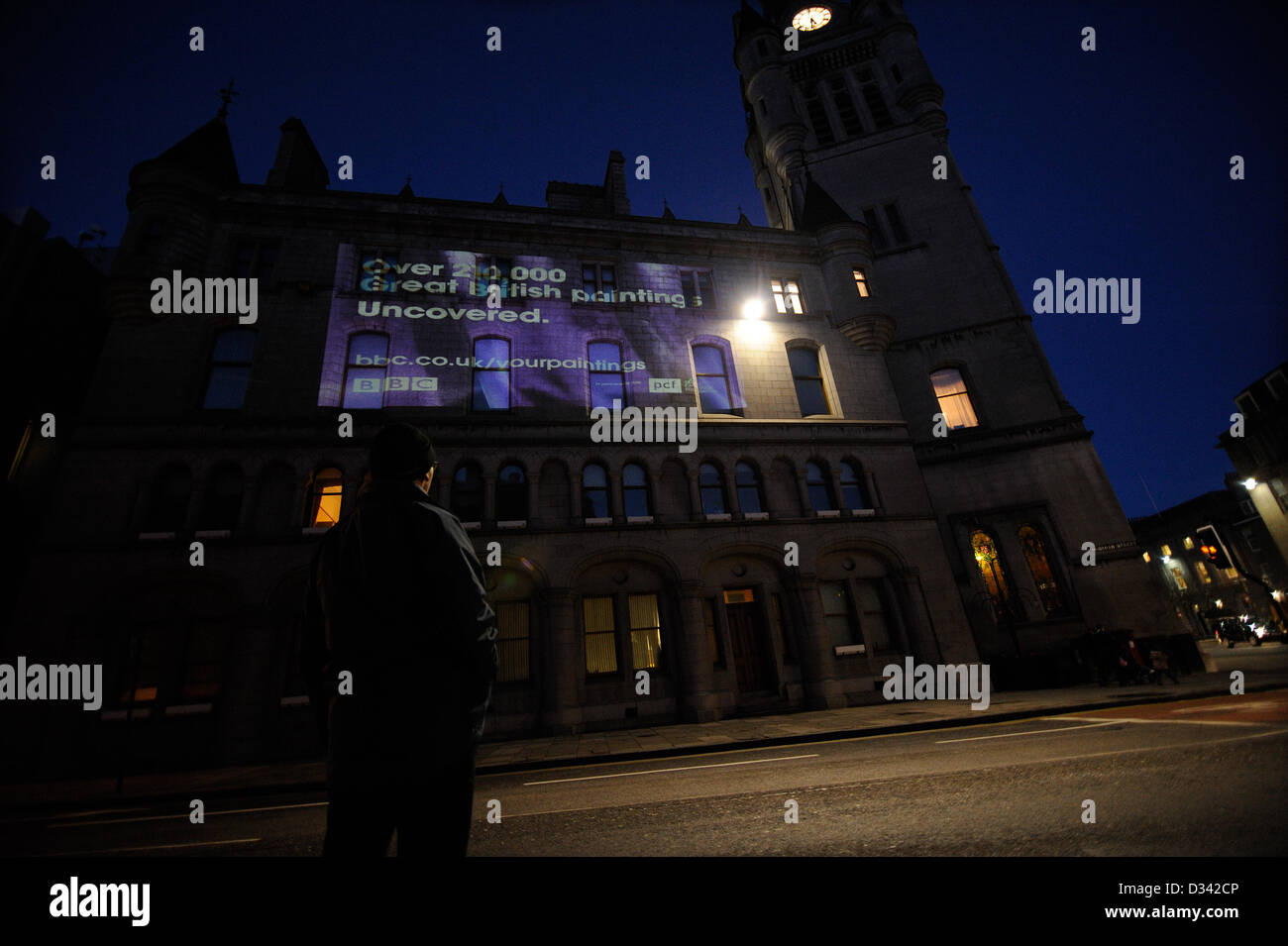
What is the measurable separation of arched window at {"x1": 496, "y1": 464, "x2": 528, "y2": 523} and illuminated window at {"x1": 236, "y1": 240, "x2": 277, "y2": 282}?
1043 cm

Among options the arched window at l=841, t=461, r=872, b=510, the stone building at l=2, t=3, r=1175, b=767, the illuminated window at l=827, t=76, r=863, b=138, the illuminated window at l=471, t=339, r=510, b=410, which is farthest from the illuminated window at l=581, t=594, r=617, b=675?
the illuminated window at l=827, t=76, r=863, b=138

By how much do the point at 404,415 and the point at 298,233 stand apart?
8.45 metres

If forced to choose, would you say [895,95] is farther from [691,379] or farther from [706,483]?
[706,483]

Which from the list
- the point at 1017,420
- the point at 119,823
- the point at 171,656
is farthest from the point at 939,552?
the point at 171,656

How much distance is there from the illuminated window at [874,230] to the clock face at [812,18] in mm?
14711

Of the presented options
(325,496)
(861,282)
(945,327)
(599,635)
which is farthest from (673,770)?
(945,327)

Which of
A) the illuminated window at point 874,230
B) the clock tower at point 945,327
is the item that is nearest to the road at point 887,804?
the clock tower at point 945,327

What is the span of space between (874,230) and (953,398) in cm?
922

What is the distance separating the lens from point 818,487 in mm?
17625

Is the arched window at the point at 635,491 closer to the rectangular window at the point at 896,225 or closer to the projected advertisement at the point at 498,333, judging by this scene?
the projected advertisement at the point at 498,333

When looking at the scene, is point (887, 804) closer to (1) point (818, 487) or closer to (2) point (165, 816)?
(2) point (165, 816)

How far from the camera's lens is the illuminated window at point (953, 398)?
66.9ft

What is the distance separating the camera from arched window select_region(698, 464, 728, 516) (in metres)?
16.5
